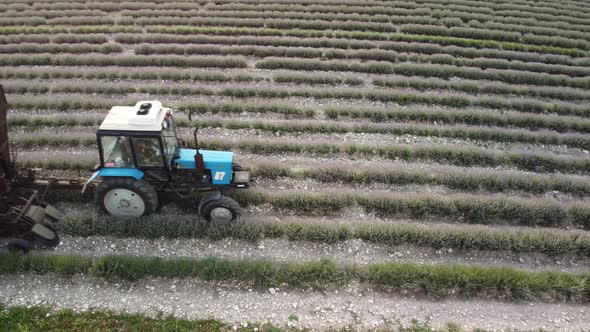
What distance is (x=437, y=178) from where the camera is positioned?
12.1m

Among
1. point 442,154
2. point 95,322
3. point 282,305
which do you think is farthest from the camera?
point 442,154

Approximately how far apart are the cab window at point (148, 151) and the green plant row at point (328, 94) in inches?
291

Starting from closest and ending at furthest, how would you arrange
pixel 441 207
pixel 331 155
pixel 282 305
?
pixel 282 305
pixel 441 207
pixel 331 155

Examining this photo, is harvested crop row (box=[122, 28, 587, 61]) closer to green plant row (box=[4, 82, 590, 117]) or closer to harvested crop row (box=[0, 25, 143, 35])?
harvested crop row (box=[0, 25, 143, 35])

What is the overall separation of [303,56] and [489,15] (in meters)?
13.3

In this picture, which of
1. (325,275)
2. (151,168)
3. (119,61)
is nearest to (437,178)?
(325,275)

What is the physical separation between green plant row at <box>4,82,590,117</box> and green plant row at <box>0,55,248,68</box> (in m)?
2.28

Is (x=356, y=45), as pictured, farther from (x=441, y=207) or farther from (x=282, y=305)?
(x=282, y=305)

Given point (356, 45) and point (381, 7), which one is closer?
point (356, 45)

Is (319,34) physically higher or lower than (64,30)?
higher

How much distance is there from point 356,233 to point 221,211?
11.4 ft

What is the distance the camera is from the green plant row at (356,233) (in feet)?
31.7

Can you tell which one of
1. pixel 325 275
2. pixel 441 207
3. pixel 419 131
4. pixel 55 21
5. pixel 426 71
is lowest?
pixel 325 275

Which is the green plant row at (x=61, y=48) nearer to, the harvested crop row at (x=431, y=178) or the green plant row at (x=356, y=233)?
the harvested crop row at (x=431, y=178)
